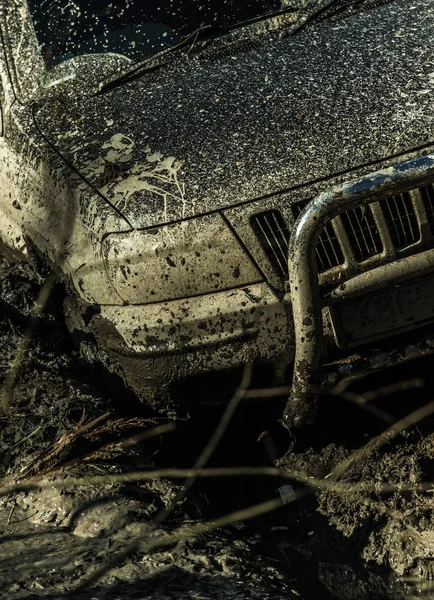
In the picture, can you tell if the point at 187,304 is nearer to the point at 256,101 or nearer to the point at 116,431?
the point at 116,431

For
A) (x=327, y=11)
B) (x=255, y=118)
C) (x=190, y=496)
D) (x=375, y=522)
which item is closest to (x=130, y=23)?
(x=327, y=11)

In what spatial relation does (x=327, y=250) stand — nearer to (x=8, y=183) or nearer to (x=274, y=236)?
(x=274, y=236)

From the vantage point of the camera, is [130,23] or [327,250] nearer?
[327,250]

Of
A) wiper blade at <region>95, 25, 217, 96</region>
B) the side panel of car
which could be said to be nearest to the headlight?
the side panel of car

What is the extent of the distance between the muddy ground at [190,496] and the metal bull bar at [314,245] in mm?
376

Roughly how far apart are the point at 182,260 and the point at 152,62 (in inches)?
50.3

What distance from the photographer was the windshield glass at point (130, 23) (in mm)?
4223

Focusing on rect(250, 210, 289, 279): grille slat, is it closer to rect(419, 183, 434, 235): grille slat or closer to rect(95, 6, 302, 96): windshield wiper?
rect(419, 183, 434, 235): grille slat

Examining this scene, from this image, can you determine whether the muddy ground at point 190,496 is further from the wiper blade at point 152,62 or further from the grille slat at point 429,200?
the wiper blade at point 152,62

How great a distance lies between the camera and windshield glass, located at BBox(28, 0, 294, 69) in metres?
4.22

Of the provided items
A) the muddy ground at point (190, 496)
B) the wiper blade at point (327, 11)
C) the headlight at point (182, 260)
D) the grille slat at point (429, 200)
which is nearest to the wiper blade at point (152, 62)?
the wiper blade at point (327, 11)

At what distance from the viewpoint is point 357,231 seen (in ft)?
10.5

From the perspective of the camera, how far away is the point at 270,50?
397 cm

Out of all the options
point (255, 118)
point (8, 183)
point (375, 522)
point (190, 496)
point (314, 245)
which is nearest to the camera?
point (314, 245)
